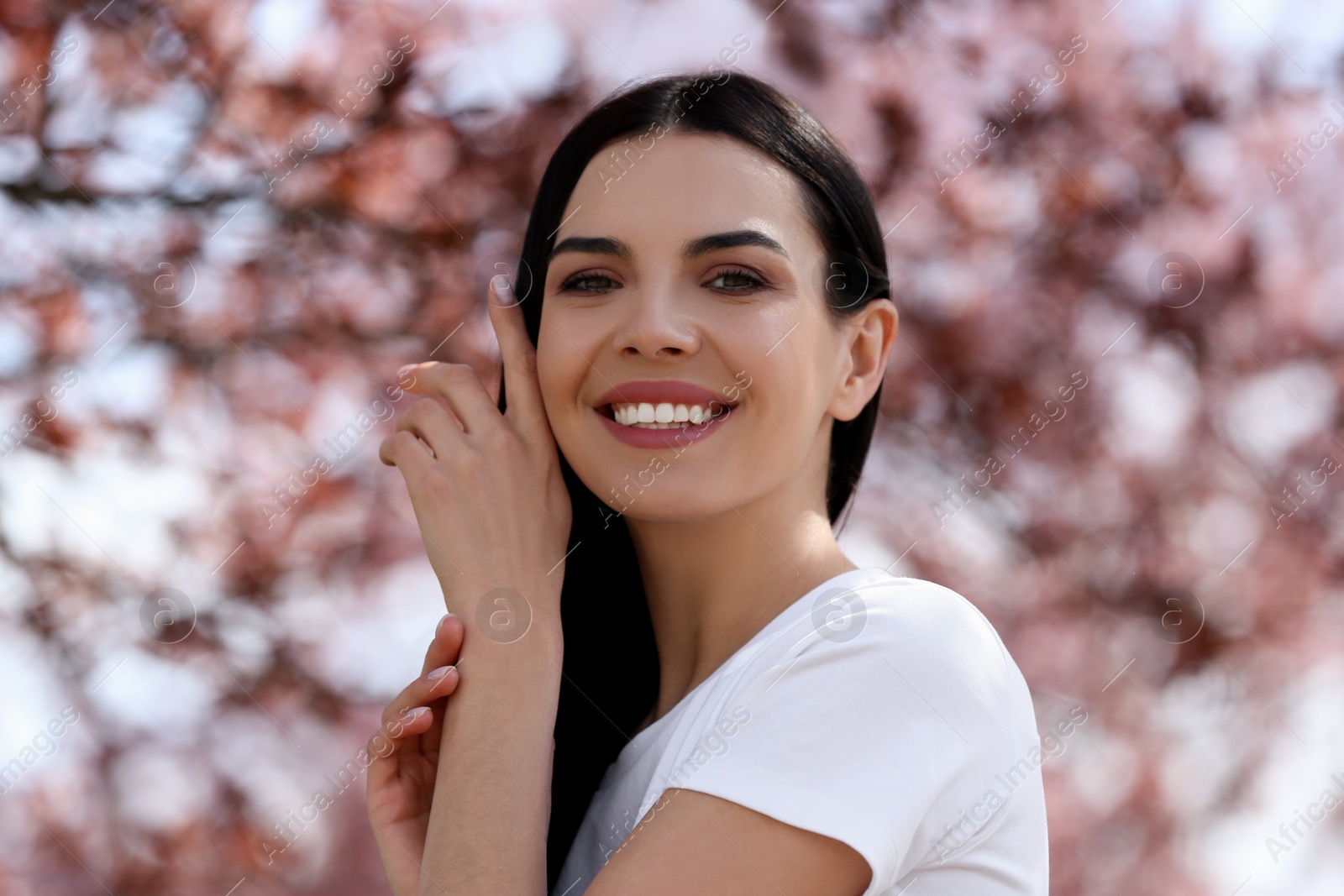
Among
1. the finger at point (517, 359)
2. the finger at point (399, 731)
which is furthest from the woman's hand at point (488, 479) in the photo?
the finger at point (399, 731)

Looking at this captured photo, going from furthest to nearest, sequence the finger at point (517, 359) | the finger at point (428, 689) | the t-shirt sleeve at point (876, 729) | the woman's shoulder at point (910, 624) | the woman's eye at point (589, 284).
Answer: the finger at point (517, 359) < the woman's eye at point (589, 284) < the finger at point (428, 689) < the woman's shoulder at point (910, 624) < the t-shirt sleeve at point (876, 729)

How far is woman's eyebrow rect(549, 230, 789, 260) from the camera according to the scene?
156 cm

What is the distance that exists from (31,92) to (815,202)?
6.30 ft

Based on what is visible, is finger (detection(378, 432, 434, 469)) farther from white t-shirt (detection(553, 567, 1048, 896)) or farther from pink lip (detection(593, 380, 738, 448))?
white t-shirt (detection(553, 567, 1048, 896))

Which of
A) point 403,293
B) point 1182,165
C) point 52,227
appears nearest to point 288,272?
point 403,293

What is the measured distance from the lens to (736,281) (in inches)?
63.3

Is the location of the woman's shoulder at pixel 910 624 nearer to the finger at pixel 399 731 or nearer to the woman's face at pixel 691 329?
the woman's face at pixel 691 329

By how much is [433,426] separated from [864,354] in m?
0.65

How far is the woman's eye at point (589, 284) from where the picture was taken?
1680 mm

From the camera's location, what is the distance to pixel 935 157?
2908mm

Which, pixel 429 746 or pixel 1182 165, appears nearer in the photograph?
pixel 429 746

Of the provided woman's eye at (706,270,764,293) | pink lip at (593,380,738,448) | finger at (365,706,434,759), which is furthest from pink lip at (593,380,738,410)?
finger at (365,706,434,759)

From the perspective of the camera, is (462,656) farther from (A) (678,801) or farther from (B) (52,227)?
(B) (52,227)

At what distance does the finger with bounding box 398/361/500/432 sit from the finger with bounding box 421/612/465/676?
32 cm
